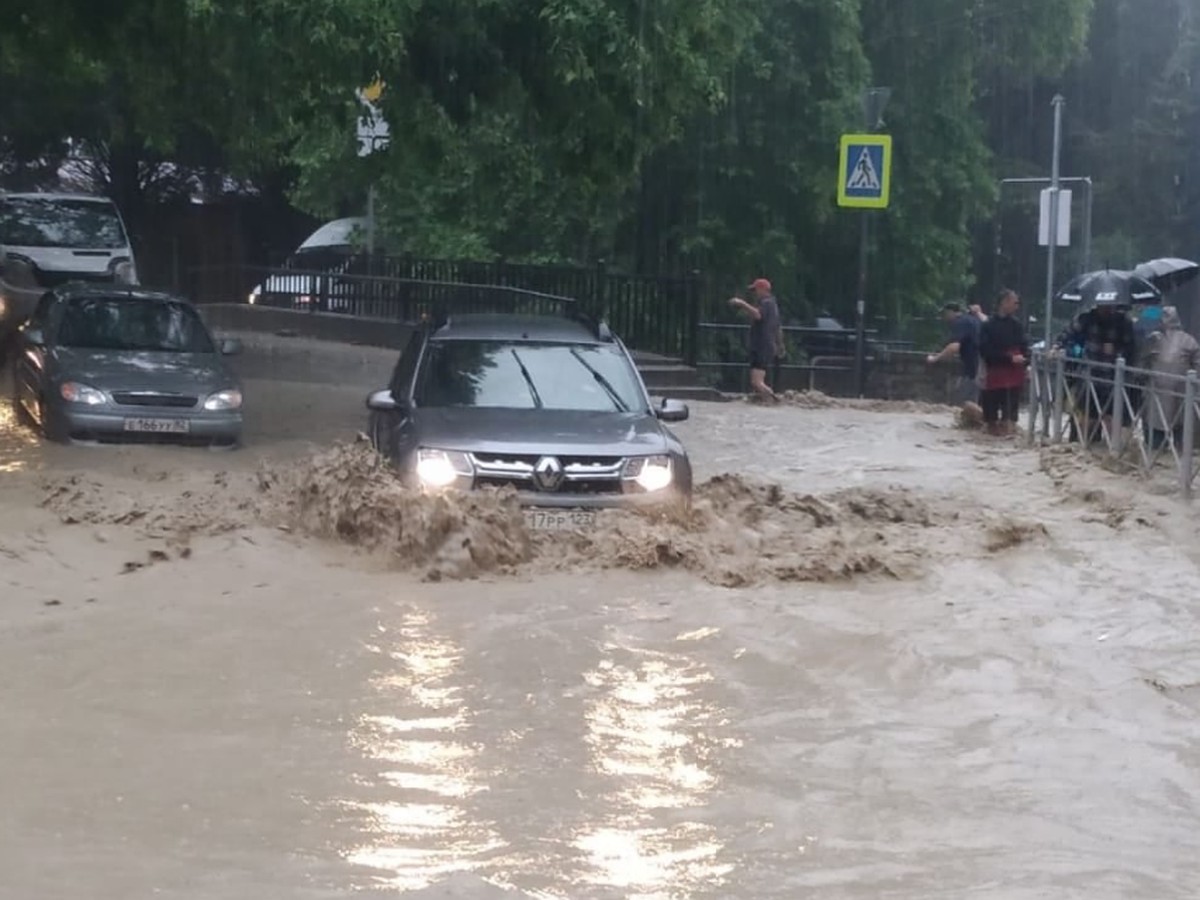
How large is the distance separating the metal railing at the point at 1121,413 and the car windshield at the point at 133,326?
24.7ft

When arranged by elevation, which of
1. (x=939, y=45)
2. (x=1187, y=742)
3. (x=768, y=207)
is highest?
(x=939, y=45)

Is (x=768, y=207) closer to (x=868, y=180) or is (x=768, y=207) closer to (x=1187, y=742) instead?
(x=868, y=180)

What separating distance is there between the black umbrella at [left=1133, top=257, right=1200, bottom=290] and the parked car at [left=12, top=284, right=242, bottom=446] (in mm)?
8945

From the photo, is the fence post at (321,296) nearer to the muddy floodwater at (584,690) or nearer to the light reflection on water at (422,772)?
the muddy floodwater at (584,690)

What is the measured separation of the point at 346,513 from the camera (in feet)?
38.0

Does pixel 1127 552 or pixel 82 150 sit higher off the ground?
pixel 82 150

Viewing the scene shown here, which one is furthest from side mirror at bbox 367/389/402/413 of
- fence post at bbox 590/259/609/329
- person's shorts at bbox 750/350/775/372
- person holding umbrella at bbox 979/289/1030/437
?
fence post at bbox 590/259/609/329

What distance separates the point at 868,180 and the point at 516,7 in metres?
7.61

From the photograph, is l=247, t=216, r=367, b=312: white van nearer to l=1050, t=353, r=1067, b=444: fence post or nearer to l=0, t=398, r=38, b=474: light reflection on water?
l=0, t=398, r=38, b=474: light reflection on water

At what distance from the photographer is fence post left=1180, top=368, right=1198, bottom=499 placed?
44.7 feet

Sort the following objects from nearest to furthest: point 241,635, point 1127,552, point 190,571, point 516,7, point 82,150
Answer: point 241,635, point 190,571, point 1127,552, point 516,7, point 82,150

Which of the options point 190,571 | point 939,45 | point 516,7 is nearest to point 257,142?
point 516,7

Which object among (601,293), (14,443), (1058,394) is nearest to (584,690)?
(14,443)

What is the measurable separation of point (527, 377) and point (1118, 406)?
18.8 feet
